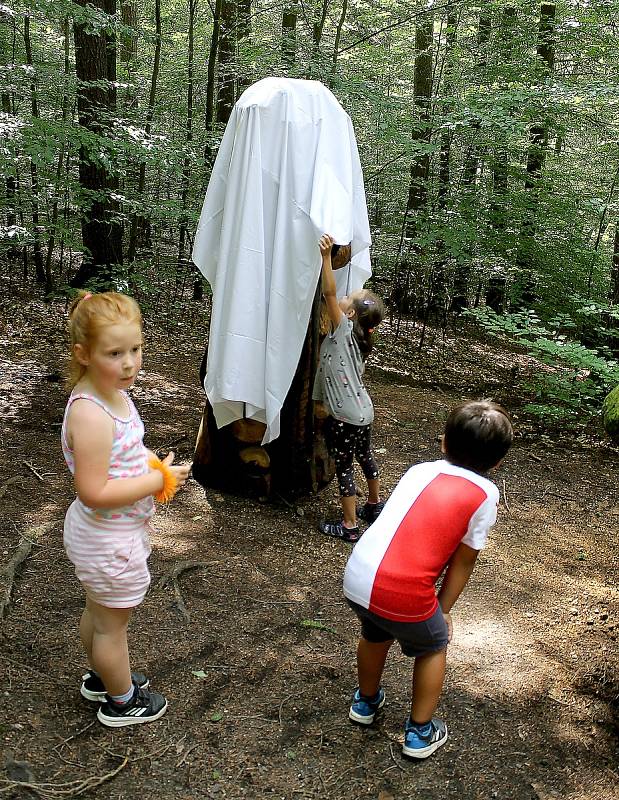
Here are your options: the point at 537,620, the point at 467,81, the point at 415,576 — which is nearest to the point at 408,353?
the point at 467,81

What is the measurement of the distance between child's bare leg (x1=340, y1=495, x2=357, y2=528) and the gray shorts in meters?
1.66

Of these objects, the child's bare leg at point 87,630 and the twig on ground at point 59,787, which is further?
the child's bare leg at point 87,630

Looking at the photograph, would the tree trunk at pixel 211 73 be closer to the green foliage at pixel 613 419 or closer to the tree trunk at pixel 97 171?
the tree trunk at pixel 97 171

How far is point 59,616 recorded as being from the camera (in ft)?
9.21

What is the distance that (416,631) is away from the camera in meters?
1.99

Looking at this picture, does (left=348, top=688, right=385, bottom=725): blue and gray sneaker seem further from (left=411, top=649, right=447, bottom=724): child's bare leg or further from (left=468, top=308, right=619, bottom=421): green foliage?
(left=468, top=308, right=619, bottom=421): green foliage

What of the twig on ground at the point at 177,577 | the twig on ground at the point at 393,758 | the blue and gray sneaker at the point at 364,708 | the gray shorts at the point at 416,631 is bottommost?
the twig on ground at the point at 177,577

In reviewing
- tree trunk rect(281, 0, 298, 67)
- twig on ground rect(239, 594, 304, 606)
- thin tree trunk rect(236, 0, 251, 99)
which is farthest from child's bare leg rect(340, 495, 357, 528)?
thin tree trunk rect(236, 0, 251, 99)

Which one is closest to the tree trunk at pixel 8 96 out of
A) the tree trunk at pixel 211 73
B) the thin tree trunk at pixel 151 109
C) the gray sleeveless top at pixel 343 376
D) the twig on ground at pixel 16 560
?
the thin tree trunk at pixel 151 109

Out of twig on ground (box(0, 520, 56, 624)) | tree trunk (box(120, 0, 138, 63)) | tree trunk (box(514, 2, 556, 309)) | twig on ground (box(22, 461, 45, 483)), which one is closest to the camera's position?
twig on ground (box(0, 520, 56, 624))

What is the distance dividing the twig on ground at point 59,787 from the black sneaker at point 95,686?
13.1 inches

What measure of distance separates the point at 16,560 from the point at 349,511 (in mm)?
1771

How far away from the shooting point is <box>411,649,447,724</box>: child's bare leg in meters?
2.08

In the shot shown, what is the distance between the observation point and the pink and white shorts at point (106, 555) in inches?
77.8
